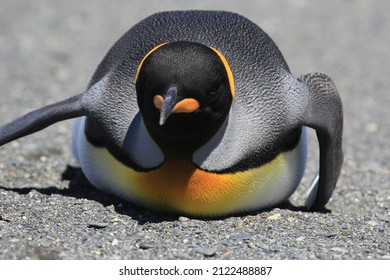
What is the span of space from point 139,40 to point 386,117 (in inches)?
152

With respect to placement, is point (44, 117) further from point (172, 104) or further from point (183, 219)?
point (172, 104)

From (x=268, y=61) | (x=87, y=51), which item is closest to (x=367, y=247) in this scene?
(x=268, y=61)

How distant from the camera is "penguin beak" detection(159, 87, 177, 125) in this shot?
12.5 feet

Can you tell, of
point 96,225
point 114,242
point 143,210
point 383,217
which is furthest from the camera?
point 383,217

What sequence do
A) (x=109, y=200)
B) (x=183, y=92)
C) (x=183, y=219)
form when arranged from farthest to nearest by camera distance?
(x=109, y=200) → (x=183, y=219) → (x=183, y=92)

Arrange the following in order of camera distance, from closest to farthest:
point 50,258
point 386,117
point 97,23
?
point 50,258 < point 386,117 < point 97,23

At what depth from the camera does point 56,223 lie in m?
4.41

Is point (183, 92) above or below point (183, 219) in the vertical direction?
above

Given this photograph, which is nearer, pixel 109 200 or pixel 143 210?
pixel 143 210

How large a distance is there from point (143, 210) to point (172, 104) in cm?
111

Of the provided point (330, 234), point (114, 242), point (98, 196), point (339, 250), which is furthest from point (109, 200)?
point (339, 250)

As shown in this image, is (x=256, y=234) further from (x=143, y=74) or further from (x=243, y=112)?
(x=143, y=74)

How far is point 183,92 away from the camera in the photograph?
155 inches

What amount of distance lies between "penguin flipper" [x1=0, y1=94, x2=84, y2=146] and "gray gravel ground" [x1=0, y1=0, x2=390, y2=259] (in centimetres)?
38
